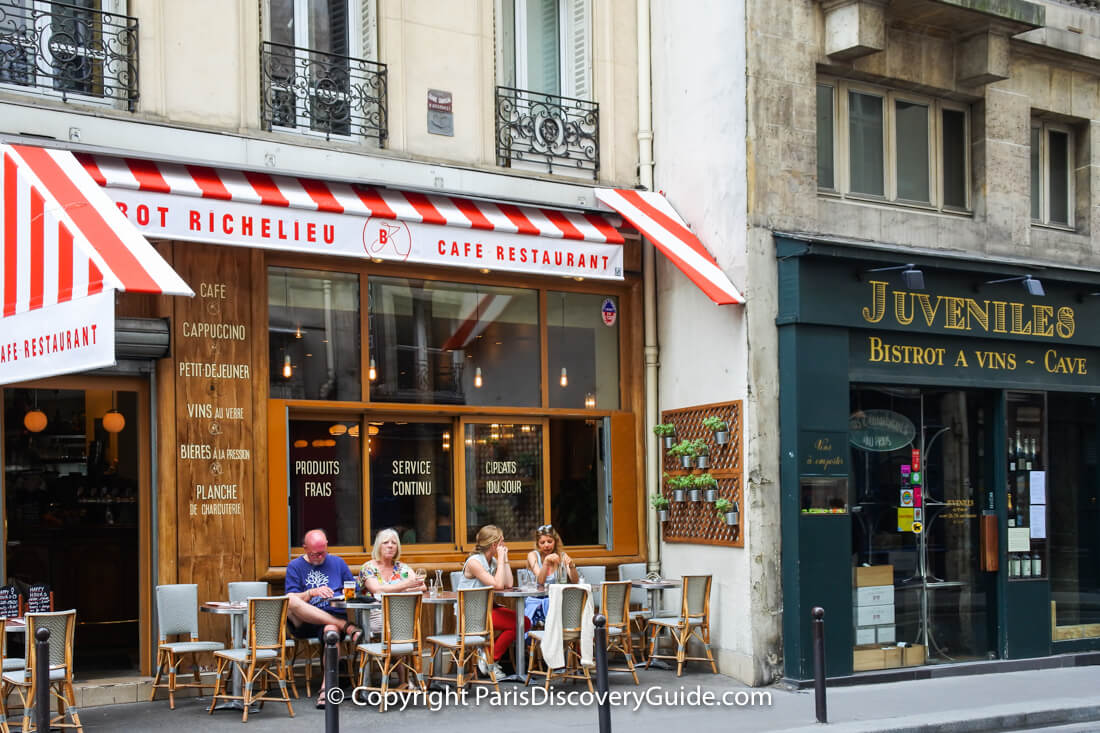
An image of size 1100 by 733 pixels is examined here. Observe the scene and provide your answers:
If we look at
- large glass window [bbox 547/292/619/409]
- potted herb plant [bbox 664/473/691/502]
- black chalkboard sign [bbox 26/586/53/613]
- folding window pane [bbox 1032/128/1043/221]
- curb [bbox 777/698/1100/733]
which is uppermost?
folding window pane [bbox 1032/128/1043/221]

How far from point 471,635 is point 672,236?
14.4 feet

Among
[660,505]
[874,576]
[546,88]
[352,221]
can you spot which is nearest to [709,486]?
[660,505]

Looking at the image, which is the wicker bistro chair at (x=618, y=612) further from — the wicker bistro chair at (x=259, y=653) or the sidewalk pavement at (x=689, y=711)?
the wicker bistro chair at (x=259, y=653)

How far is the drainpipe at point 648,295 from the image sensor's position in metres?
13.2

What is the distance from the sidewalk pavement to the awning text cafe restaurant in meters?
1.41

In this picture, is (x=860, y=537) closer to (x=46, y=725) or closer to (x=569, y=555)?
(x=569, y=555)

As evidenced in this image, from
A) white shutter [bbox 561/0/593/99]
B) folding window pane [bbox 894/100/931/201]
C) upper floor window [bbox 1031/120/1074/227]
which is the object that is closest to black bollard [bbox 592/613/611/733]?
white shutter [bbox 561/0/593/99]

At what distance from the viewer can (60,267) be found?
28.0 ft

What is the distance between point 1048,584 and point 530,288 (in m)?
6.47

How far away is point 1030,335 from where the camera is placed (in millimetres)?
13398

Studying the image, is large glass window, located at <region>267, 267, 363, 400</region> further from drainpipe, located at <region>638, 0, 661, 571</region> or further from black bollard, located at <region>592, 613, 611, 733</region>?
black bollard, located at <region>592, 613, 611, 733</region>

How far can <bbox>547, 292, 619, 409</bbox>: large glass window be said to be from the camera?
13.0 metres

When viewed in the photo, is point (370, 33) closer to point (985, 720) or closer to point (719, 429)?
point (719, 429)

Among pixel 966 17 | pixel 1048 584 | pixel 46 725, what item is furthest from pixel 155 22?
pixel 1048 584
